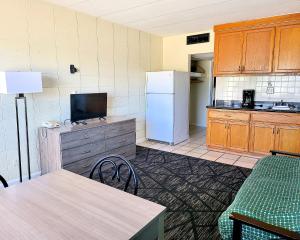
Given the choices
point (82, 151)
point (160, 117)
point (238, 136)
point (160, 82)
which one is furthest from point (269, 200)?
point (160, 82)

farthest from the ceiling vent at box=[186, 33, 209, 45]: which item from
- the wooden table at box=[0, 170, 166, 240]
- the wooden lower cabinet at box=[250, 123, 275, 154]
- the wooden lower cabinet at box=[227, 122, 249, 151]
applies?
the wooden table at box=[0, 170, 166, 240]

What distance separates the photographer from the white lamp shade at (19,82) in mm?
2531

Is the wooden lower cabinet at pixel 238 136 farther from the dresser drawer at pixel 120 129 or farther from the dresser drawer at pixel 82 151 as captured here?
the dresser drawer at pixel 82 151

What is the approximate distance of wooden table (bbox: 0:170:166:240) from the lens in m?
0.98

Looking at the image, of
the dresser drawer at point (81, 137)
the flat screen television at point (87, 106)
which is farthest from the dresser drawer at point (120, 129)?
the flat screen television at point (87, 106)

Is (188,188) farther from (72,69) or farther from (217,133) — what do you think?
(72,69)

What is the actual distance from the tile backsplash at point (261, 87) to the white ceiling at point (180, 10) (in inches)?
46.1

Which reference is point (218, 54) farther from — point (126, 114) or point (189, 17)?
point (126, 114)

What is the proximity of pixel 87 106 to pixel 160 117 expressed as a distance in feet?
6.23

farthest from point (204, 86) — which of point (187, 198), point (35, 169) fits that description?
point (35, 169)

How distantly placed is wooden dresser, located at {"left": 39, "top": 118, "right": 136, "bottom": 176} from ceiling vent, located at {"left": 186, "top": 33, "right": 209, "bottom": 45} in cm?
270

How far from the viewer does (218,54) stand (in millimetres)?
4484

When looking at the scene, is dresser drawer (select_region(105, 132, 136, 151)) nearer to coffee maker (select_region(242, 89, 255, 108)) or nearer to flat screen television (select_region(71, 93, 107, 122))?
flat screen television (select_region(71, 93, 107, 122))

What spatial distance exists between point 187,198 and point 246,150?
80.8 inches
